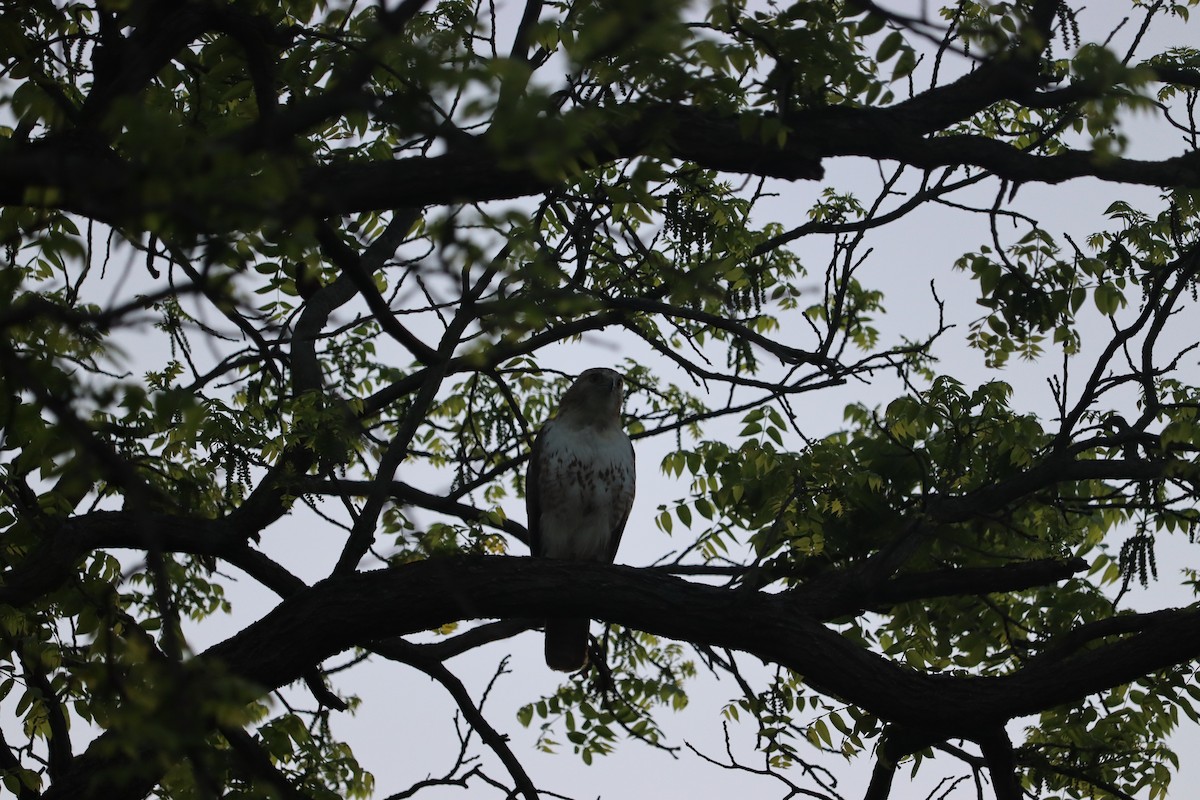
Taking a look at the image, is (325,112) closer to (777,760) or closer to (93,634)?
(93,634)

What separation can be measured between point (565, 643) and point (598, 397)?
1.38 metres

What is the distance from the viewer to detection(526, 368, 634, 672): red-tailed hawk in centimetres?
693

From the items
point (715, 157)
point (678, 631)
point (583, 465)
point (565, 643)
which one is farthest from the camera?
point (583, 465)

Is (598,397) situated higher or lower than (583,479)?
higher

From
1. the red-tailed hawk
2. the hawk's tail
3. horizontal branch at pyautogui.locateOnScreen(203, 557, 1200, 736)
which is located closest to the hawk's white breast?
the red-tailed hawk

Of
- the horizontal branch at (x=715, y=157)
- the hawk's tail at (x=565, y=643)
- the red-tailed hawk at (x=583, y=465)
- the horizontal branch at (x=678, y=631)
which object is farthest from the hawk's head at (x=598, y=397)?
the horizontal branch at (x=715, y=157)

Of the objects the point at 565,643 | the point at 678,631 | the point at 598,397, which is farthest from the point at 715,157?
the point at 565,643

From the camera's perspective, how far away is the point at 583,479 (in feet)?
22.7

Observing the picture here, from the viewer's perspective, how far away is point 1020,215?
13.8 feet

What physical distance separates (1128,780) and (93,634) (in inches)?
164

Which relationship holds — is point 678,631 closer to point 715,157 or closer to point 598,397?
point 715,157

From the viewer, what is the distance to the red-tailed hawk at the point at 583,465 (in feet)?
22.7

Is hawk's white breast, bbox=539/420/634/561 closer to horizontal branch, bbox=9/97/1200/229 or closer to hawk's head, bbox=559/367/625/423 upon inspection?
hawk's head, bbox=559/367/625/423

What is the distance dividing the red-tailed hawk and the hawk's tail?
0.11 meters
